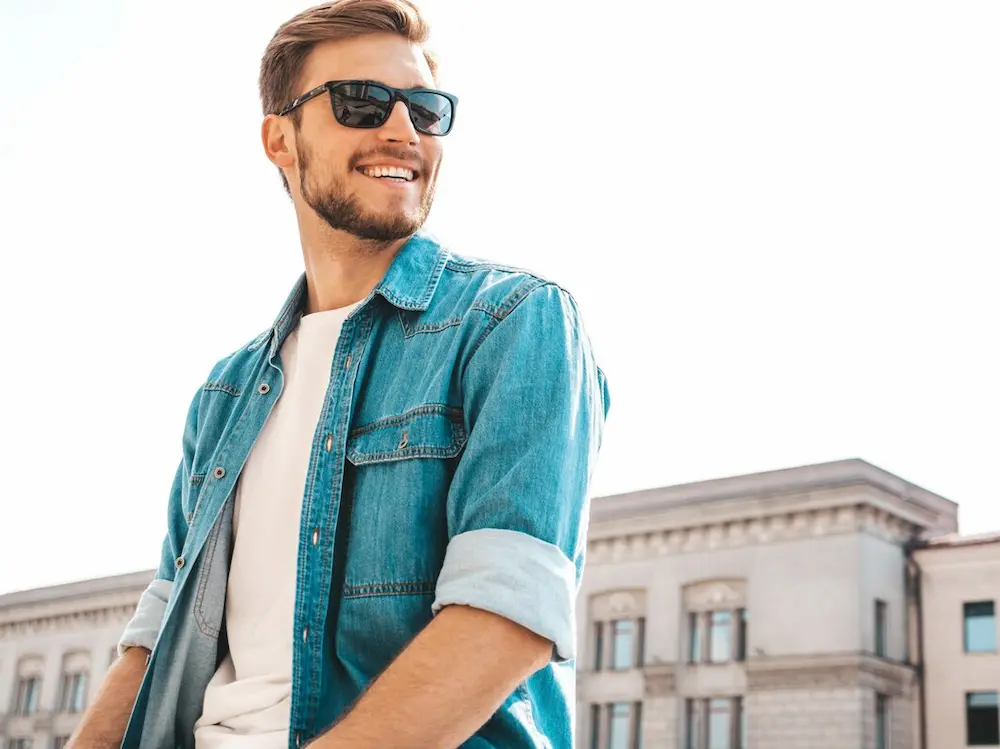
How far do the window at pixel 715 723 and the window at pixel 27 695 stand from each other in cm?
2118

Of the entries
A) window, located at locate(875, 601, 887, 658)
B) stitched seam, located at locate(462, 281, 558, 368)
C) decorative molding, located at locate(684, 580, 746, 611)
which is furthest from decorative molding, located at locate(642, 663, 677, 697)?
stitched seam, located at locate(462, 281, 558, 368)

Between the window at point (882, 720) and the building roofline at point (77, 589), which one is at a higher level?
the building roofline at point (77, 589)

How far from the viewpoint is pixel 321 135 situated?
229 centimetres

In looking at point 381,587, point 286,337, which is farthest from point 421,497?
point 286,337

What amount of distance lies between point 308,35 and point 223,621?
98cm

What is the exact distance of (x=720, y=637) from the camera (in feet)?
91.1

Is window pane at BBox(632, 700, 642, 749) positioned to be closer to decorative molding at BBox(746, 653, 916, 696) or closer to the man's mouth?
decorative molding at BBox(746, 653, 916, 696)

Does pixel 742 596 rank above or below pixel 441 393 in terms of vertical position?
above

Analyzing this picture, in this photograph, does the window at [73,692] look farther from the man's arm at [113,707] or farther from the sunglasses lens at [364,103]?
the sunglasses lens at [364,103]

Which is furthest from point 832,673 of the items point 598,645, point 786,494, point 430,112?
point 430,112

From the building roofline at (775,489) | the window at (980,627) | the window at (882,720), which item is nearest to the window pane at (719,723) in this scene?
the window at (882,720)

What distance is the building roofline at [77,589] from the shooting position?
37.2m

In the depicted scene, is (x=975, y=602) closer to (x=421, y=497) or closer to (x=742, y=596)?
(x=742, y=596)

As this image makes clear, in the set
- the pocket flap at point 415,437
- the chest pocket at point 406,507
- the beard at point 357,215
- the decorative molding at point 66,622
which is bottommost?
the chest pocket at point 406,507
